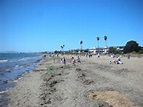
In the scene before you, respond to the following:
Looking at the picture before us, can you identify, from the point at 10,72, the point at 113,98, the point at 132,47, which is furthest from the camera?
the point at 132,47

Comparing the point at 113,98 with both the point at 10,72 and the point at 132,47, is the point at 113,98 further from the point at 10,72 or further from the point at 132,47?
the point at 132,47

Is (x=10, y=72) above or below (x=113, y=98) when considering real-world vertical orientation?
below

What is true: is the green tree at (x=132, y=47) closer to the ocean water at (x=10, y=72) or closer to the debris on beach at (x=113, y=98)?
the ocean water at (x=10, y=72)

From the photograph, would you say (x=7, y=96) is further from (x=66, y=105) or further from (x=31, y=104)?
(x=66, y=105)

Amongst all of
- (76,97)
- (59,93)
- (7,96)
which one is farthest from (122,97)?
(7,96)

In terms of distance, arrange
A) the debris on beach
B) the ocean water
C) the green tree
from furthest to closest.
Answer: the green tree → the ocean water → the debris on beach

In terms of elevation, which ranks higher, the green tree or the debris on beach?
the green tree

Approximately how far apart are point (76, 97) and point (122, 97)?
288cm

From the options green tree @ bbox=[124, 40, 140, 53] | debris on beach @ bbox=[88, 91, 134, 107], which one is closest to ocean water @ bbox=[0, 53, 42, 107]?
debris on beach @ bbox=[88, 91, 134, 107]

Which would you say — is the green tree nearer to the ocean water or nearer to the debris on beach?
the ocean water

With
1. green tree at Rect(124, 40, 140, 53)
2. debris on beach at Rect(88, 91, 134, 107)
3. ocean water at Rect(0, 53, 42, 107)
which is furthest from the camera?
green tree at Rect(124, 40, 140, 53)

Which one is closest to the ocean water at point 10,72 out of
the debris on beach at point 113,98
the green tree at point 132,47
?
the debris on beach at point 113,98

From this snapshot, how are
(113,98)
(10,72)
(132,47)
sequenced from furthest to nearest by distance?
(132,47) < (10,72) < (113,98)

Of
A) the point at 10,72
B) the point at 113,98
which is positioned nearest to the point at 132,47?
the point at 10,72
